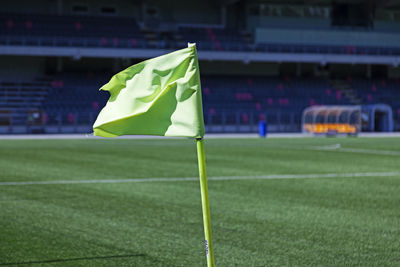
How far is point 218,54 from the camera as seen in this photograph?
1786 inches

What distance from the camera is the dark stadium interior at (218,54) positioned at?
41906mm

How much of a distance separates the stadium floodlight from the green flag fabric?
3343 cm

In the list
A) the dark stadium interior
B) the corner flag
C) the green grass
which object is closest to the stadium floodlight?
the dark stadium interior

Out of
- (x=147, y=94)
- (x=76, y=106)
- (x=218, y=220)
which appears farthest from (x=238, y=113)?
(x=147, y=94)

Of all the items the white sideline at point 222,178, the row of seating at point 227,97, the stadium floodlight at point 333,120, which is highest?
the row of seating at point 227,97

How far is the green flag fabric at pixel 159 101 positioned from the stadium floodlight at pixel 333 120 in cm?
3343

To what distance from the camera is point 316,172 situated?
40.6 feet

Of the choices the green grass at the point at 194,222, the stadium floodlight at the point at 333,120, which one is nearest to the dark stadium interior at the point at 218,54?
the stadium floodlight at the point at 333,120

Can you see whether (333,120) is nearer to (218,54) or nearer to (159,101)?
(218,54)

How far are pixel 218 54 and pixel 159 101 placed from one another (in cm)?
4266

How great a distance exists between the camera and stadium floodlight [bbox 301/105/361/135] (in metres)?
36.5

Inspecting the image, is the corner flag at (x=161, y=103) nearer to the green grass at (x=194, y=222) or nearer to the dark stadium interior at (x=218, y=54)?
the green grass at (x=194, y=222)

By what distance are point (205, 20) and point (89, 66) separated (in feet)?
33.8

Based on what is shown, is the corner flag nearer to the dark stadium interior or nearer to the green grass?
the green grass
